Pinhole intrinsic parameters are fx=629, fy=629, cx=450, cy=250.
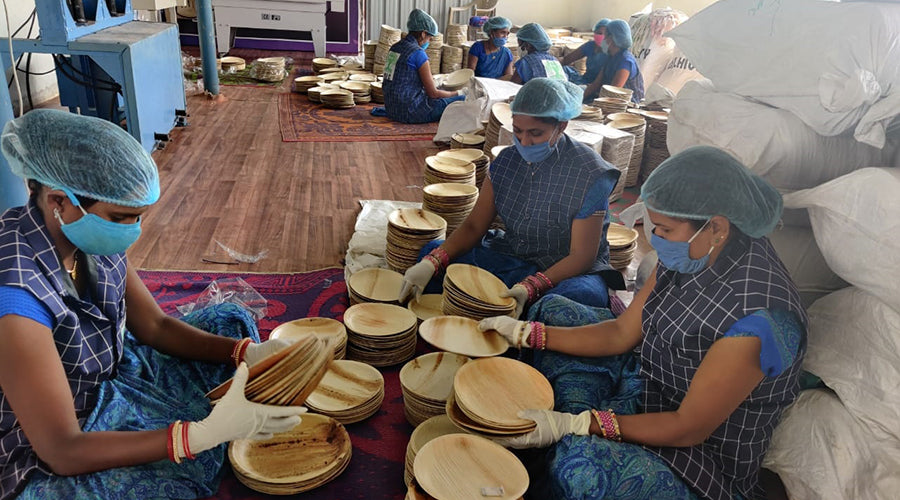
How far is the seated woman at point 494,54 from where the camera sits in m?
6.15

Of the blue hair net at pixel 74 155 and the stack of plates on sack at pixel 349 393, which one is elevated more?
the blue hair net at pixel 74 155

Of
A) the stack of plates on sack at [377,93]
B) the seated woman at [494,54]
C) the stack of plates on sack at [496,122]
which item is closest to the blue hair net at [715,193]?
the stack of plates on sack at [496,122]

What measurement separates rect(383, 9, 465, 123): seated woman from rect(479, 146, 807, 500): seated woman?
14.9 feet

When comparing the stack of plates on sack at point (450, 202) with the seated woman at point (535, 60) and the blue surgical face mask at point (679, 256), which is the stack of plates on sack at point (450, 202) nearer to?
the blue surgical face mask at point (679, 256)

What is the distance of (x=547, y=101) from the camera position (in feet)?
8.01

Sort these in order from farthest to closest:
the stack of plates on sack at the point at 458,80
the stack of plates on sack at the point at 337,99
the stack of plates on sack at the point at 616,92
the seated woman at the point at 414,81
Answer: the stack of plates on sack at the point at 337,99 → the stack of plates on sack at the point at 458,80 → the seated woman at the point at 414,81 → the stack of plates on sack at the point at 616,92

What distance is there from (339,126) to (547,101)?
4112 millimetres

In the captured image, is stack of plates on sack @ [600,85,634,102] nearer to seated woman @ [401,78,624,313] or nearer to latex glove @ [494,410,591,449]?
seated woman @ [401,78,624,313]

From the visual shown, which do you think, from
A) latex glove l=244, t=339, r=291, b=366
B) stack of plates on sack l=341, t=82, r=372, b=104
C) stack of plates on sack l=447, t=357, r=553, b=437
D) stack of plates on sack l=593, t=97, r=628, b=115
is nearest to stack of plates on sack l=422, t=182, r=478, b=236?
stack of plates on sack l=447, t=357, r=553, b=437

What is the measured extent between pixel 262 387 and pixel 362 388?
2.31 ft

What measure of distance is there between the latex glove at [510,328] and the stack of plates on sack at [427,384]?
0.62 feet

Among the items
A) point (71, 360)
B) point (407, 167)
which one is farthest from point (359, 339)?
point (407, 167)

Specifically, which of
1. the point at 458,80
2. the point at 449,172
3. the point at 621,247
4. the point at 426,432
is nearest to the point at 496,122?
the point at 449,172

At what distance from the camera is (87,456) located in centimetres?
148
